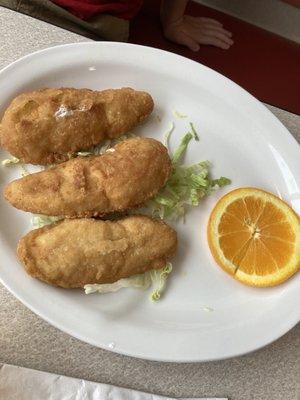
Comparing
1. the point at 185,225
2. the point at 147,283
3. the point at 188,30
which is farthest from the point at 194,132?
the point at 188,30

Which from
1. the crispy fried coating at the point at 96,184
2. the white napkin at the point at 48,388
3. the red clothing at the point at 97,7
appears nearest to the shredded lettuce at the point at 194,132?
the crispy fried coating at the point at 96,184

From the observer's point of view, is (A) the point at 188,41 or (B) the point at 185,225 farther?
(A) the point at 188,41

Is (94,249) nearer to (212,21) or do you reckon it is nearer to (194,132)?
(194,132)

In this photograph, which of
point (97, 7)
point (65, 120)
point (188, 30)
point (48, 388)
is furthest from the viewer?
point (188, 30)

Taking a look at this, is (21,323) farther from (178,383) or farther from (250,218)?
(250,218)

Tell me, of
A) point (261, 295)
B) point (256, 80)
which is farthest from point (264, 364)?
point (256, 80)

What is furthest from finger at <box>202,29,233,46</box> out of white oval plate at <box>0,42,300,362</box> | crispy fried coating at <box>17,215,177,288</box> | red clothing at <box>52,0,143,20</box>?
crispy fried coating at <box>17,215,177,288</box>

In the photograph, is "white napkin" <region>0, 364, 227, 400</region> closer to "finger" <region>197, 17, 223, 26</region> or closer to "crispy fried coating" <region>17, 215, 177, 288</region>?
"crispy fried coating" <region>17, 215, 177, 288</region>
